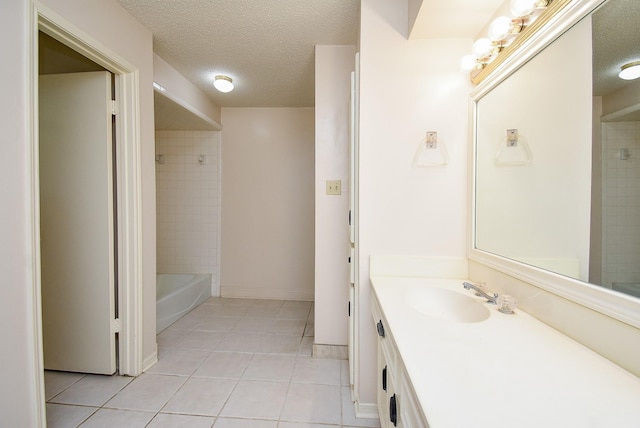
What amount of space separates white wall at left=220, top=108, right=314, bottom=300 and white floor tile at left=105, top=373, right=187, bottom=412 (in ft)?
5.05

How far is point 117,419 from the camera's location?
1355mm

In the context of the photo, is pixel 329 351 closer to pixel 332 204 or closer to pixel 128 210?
pixel 332 204

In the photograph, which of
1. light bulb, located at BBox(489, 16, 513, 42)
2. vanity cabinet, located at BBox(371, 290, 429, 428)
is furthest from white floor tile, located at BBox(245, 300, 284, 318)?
light bulb, located at BBox(489, 16, 513, 42)

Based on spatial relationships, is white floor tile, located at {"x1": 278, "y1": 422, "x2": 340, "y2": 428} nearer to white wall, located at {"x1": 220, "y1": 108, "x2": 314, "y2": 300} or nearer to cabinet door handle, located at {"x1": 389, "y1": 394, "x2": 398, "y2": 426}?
cabinet door handle, located at {"x1": 389, "y1": 394, "x2": 398, "y2": 426}

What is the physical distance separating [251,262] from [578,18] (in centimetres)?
315

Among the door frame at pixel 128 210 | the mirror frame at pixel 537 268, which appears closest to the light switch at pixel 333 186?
the mirror frame at pixel 537 268

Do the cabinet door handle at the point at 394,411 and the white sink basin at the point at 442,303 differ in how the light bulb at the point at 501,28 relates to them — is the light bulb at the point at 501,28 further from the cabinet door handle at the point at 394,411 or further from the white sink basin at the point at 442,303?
the cabinet door handle at the point at 394,411

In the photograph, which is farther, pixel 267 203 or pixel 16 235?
pixel 267 203

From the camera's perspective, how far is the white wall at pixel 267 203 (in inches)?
123

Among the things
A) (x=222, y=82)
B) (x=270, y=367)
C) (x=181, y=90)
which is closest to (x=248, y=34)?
(x=222, y=82)

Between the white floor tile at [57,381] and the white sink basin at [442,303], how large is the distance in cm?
209

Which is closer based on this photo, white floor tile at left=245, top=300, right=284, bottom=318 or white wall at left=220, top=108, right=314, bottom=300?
white floor tile at left=245, top=300, right=284, bottom=318

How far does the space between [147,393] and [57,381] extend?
0.63m

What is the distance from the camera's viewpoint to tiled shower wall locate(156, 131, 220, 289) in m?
3.20
